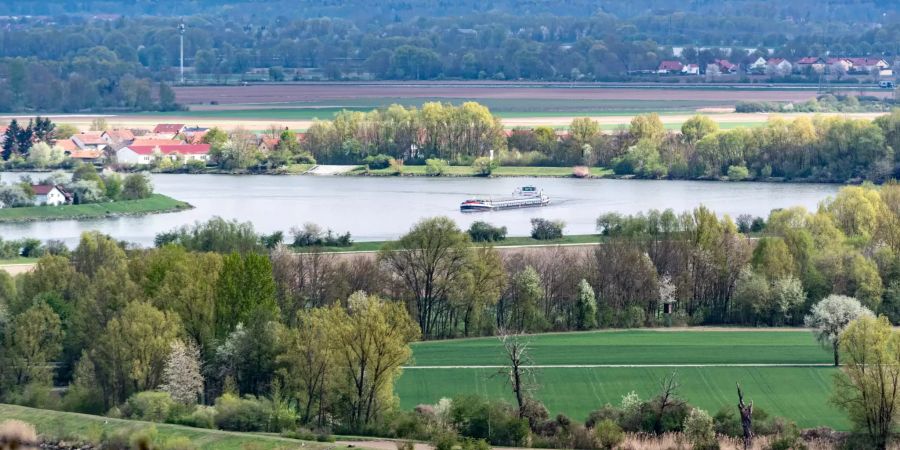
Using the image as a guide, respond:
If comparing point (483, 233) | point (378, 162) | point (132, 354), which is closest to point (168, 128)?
point (378, 162)

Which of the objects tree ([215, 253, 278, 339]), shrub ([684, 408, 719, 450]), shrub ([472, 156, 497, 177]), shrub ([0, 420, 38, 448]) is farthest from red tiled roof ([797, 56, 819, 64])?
shrub ([0, 420, 38, 448])

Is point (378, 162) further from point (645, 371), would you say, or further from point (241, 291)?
point (645, 371)

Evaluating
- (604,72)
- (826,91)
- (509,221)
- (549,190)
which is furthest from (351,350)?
(604,72)

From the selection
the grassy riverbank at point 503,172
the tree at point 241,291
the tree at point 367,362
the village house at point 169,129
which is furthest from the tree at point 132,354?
the village house at point 169,129

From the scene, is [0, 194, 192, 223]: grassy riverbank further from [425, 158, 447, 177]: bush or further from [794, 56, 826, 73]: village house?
[794, 56, 826, 73]: village house

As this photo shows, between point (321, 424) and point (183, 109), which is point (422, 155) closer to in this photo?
point (183, 109)

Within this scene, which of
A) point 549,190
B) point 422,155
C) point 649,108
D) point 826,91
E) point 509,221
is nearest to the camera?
point 509,221

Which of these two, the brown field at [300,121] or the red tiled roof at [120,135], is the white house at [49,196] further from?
the brown field at [300,121]

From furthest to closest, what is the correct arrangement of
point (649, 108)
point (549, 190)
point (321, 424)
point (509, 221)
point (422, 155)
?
point (649, 108), point (422, 155), point (549, 190), point (509, 221), point (321, 424)
